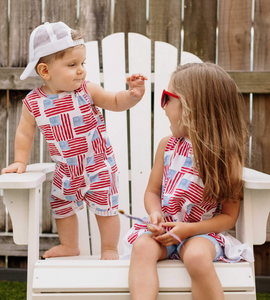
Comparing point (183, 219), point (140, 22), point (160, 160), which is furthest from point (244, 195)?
point (140, 22)

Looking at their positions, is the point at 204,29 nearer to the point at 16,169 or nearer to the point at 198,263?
the point at 16,169

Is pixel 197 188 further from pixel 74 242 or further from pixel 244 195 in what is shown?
pixel 74 242

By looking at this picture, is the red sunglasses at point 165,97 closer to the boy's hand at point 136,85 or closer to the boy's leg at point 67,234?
the boy's hand at point 136,85

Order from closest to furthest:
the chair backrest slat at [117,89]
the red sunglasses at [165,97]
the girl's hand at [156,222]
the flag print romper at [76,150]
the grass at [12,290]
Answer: the girl's hand at [156,222]
the red sunglasses at [165,97]
the flag print romper at [76,150]
the chair backrest slat at [117,89]
the grass at [12,290]

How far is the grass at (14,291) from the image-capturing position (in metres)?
1.94

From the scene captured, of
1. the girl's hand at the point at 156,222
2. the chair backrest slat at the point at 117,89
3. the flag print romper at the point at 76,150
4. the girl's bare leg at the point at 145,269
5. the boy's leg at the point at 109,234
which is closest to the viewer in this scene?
the girl's bare leg at the point at 145,269

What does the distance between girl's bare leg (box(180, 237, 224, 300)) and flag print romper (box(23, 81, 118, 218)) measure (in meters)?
0.51

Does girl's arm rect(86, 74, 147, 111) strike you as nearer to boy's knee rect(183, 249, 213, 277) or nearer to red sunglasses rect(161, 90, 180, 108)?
red sunglasses rect(161, 90, 180, 108)

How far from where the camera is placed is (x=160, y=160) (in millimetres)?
1367

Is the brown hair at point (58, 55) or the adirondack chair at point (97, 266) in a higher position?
the brown hair at point (58, 55)

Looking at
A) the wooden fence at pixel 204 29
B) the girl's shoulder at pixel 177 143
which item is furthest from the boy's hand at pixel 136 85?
the wooden fence at pixel 204 29

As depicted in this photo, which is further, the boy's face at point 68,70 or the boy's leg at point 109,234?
the boy's leg at point 109,234

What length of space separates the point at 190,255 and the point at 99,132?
0.65 m

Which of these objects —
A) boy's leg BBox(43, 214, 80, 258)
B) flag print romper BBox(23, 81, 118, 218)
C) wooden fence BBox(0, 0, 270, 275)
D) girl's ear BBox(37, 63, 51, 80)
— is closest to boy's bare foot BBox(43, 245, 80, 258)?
boy's leg BBox(43, 214, 80, 258)
